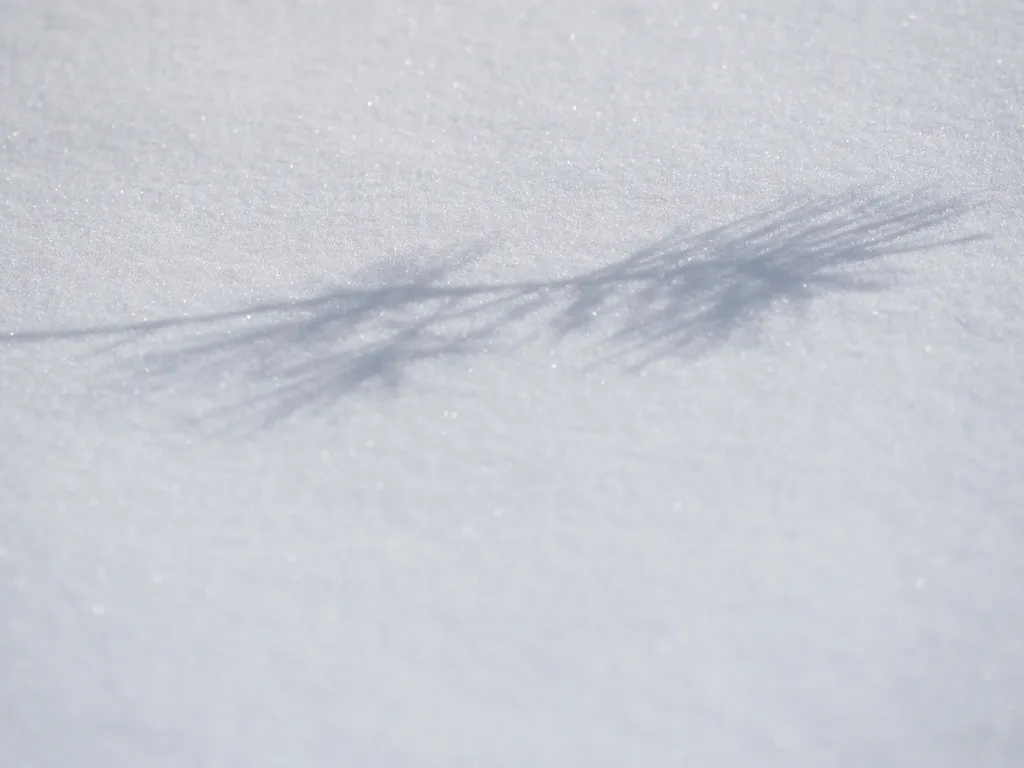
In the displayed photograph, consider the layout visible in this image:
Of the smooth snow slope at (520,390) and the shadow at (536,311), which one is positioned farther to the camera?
the shadow at (536,311)

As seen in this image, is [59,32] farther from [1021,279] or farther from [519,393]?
[1021,279]

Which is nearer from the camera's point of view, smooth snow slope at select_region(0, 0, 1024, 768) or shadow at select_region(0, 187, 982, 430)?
smooth snow slope at select_region(0, 0, 1024, 768)

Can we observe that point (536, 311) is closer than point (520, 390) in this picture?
No

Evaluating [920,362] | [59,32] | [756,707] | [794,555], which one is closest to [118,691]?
[756,707]
